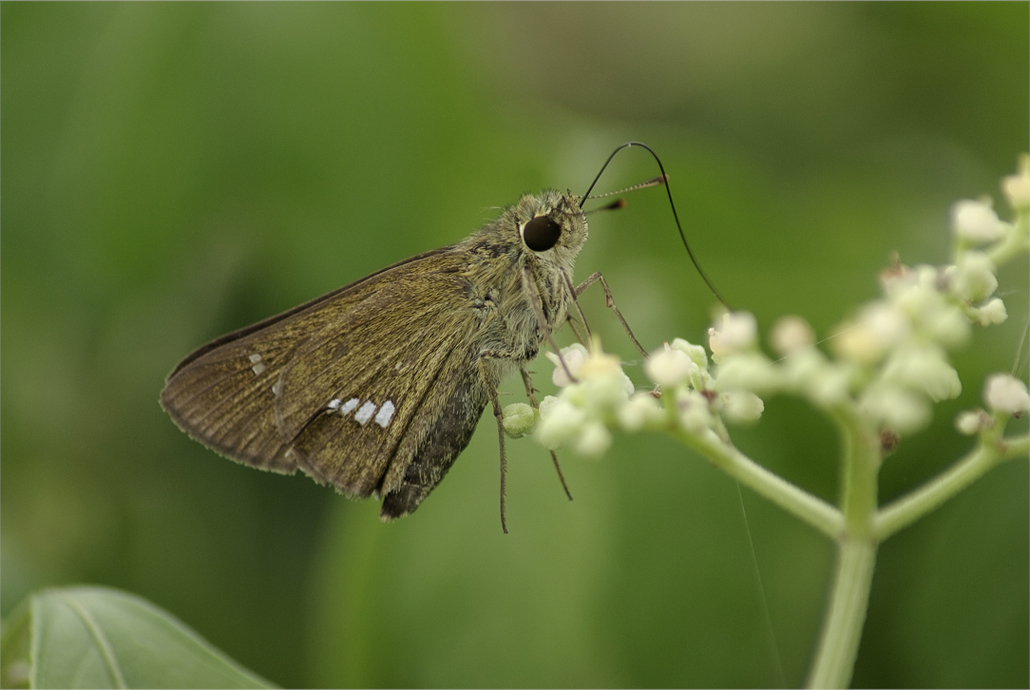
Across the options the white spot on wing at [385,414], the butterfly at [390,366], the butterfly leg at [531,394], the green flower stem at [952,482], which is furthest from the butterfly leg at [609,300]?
the green flower stem at [952,482]

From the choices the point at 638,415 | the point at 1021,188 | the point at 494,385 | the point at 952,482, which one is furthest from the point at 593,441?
the point at 494,385

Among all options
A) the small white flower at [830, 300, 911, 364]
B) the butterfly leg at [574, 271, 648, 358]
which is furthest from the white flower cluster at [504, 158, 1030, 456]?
the butterfly leg at [574, 271, 648, 358]

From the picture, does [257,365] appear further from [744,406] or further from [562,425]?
[744,406]

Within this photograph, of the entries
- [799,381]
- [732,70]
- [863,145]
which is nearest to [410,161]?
[732,70]

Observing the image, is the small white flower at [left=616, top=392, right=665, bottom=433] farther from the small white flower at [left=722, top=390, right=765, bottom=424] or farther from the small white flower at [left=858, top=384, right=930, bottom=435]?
the small white flower at [left=858, top=384, right=930, bottom=435]

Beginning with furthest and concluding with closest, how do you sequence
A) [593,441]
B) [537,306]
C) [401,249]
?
1. [401,249]
2. [537,306]
3. [593,441]

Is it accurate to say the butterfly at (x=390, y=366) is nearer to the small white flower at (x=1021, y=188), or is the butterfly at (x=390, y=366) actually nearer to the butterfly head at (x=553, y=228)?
the butterfly head at (x=553, y=228)
